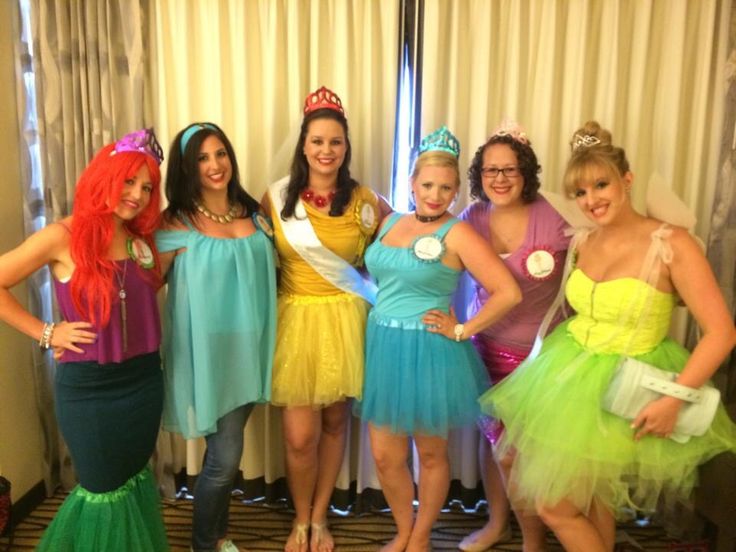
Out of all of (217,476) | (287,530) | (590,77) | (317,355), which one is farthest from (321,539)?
(590,77)

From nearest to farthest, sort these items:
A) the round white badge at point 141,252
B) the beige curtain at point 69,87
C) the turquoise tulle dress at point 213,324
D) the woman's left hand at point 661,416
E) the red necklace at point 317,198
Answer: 1. the woman's left hand at point 661,416
2. the round white badge at point 141,252
3. the turquoise tulle dress at point 213,324
4. the red necklace at point 317,198
5. the beige curtain at point 69,87

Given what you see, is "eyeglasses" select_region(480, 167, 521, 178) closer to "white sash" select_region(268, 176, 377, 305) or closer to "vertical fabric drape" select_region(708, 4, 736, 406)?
"white sash" select_region(268, 176, 377, 305)

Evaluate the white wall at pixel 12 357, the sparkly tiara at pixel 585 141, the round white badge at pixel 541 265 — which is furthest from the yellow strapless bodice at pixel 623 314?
the white wall at pixel 12 357

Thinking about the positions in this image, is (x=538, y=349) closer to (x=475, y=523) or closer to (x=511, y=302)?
(x=511, y=302)

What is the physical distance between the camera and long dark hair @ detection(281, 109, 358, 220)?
211cm

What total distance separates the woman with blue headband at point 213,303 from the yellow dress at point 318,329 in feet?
0.21

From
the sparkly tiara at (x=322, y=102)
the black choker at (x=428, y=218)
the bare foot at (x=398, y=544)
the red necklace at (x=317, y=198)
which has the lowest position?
the bare foot at (x=398, y=544)

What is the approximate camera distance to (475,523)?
2.55 metres

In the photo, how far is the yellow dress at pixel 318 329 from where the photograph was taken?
6.94 ft

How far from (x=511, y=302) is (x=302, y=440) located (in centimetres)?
92

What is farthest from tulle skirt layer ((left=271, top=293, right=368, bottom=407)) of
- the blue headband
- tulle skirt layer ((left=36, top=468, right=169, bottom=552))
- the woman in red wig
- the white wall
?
the white wall

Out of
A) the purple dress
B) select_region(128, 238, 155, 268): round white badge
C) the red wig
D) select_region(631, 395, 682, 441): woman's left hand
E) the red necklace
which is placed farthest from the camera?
the red necklace

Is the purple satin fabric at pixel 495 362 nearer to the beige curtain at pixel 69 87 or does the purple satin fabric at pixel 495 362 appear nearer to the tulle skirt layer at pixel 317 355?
the tulle skirt layer at pixel 317 355

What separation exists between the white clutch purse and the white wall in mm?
2199
